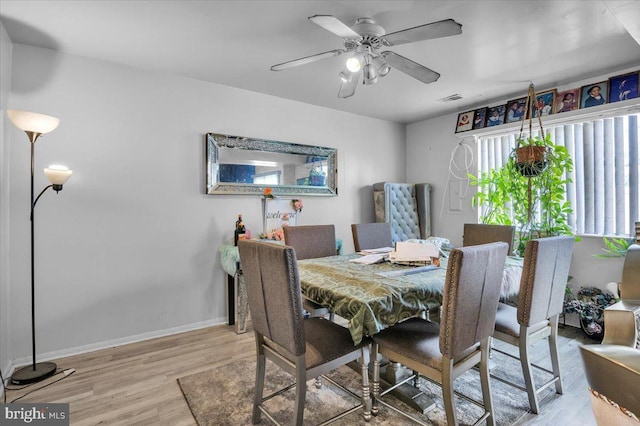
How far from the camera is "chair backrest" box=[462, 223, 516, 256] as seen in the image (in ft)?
8.86

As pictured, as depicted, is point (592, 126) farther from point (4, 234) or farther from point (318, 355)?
point (4, 234)

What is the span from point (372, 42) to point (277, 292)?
5.64ft

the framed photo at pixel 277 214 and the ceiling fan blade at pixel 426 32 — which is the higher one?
the ceiling fan blade at pixel 426 32

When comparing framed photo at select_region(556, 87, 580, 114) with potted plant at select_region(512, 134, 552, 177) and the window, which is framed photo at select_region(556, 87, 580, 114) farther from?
potted plant at select_region(512, 134, 552, 177)

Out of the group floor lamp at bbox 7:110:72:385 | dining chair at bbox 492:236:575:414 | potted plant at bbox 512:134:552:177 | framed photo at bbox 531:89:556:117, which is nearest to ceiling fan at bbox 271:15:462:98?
potted plant at bbox 512:134:552:177

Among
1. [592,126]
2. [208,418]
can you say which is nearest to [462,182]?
[592,126]

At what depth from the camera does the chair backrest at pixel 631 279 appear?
2.86ft

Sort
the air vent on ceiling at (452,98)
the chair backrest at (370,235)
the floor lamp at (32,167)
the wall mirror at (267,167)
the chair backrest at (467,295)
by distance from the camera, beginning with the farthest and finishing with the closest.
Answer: the air vent on ceiling at (452,98) → the wall mirror at (267,167) → the chair backrest at (370,235) → the floor lamp at (32,167) → the chair backrest at (467,295)

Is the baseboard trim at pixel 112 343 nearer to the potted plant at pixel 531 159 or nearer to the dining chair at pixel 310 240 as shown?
the dining chair at pixel 310 240

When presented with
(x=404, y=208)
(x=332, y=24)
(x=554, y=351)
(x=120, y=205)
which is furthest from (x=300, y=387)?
(x=404, y=208)

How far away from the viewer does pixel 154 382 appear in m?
2.20

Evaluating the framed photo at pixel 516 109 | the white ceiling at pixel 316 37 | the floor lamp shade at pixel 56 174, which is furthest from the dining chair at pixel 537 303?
the floor lamp shade at pixel 56 174

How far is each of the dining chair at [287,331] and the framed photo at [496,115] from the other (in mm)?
3347

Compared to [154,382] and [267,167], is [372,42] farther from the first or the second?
[154,382]
